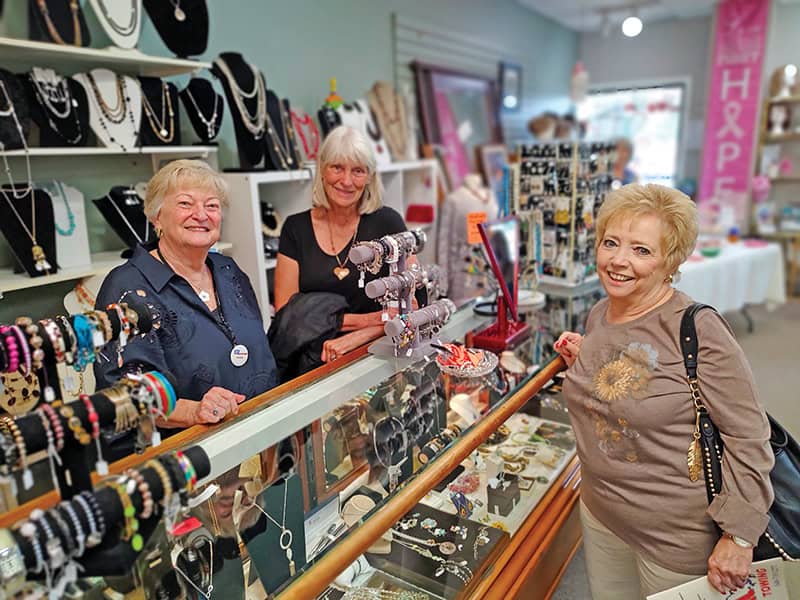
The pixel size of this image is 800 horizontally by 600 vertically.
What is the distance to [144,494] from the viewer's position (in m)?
0.78

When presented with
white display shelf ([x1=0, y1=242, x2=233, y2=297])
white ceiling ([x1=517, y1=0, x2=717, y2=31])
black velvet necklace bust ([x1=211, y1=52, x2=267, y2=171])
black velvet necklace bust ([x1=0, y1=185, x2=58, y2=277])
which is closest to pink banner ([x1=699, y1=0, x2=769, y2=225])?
white ceiling ([x1=517, y1=0, x2=717, y2=31])

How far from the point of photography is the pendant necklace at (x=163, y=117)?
2848 millimetres

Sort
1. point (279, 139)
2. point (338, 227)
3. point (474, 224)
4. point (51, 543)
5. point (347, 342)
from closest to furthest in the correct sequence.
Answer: point (51, 543) → point (347, 342) → point (338, 227) → point (474, 224) → point (279, 139)

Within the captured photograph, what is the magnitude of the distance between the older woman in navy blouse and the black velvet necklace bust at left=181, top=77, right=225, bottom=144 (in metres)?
1.69

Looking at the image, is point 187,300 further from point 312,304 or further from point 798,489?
point 798,489

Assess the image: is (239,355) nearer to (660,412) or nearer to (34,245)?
(660,412)

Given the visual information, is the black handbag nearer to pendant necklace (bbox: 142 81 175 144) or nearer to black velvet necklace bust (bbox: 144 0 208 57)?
pendant necklace (bbox: 142 81 175 144)

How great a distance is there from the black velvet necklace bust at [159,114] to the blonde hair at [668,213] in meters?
2.37

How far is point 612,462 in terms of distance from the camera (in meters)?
1.38

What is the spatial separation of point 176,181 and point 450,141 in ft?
14.6

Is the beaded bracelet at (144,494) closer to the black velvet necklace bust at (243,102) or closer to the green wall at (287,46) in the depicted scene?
the green wall at (287,46)

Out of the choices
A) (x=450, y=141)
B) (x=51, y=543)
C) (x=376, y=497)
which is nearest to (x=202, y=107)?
(x=376, y=497)

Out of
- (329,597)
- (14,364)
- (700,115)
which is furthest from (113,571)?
(700,115)

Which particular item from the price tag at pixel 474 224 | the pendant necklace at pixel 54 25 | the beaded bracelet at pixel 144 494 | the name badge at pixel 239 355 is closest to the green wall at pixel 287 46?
the pendant necklace at pixel 54 25
